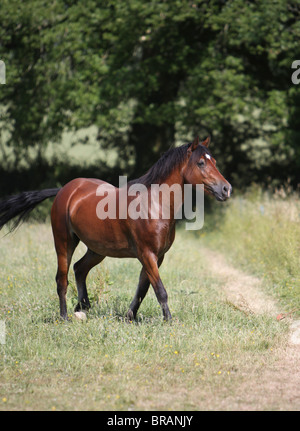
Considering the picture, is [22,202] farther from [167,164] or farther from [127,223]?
[167,164]

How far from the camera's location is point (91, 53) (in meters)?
14.2

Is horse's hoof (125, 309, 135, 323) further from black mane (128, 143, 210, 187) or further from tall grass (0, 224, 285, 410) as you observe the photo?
black mane (128, 143, 210, 187)

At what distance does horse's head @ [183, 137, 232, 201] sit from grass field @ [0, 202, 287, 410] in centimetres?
146

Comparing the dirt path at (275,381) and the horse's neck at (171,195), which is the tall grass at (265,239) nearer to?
the dirt path at (275,381)

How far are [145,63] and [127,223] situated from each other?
30.5 ft

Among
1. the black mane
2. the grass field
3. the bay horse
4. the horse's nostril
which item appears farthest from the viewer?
the black mane

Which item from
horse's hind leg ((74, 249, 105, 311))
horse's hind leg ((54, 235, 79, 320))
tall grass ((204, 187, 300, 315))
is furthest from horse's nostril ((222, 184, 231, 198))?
tall grass ((204, 187, 300, 315))

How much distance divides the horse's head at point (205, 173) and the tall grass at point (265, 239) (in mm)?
2397

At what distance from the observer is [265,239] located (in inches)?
419

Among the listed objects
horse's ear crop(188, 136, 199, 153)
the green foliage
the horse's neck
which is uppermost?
the green foliage

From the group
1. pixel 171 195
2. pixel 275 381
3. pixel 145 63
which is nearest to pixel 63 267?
pixel 171 195

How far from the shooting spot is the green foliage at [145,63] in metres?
13.5

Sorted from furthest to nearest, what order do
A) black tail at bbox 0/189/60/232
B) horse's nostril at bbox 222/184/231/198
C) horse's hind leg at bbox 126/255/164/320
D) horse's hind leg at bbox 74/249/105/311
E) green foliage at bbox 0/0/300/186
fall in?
green foliage at bbox 0/0/300/186 < black tail at bbox 0/189/60/232 < horse's hind leg at bbox 74/249/105/311 < horse's hind leg at bbox 126/255/164/320 < horse's nostril at bbox 222/184/231/198

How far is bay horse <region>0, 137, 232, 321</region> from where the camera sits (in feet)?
19.1
